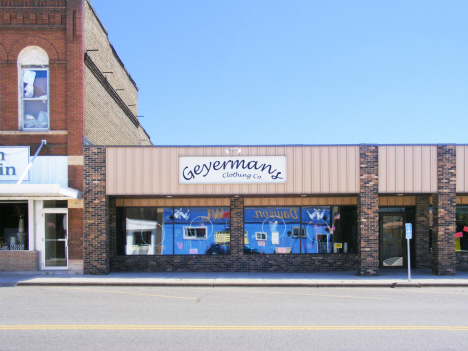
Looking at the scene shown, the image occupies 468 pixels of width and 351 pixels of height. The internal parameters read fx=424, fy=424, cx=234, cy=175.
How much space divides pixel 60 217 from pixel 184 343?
10476 mm

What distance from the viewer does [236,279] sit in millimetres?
14344

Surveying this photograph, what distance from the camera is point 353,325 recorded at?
8.16 m

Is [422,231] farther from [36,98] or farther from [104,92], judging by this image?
[36,98]

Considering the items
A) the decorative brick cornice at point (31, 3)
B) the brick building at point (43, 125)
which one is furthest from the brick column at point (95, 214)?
the decorative brick cornice at point (31, 3)

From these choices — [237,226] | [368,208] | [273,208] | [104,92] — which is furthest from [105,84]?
[368,208]

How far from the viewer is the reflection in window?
51.4 ft

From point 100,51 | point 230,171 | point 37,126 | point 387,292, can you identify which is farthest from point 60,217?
point 387,292

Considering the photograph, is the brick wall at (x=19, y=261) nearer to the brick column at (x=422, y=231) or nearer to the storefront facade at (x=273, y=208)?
the storefront facade at (x=273, y=208)

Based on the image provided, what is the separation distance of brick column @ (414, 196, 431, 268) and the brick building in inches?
513

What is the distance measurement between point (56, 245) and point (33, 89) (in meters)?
5.84

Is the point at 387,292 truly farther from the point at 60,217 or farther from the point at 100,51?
the point at 100,51

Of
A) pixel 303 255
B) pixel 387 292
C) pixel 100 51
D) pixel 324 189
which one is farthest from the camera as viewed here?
pixel 100 51

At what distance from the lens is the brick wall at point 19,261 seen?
15352 mm

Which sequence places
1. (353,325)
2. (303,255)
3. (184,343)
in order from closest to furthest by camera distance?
(184,343), (353,325), (303,255)
